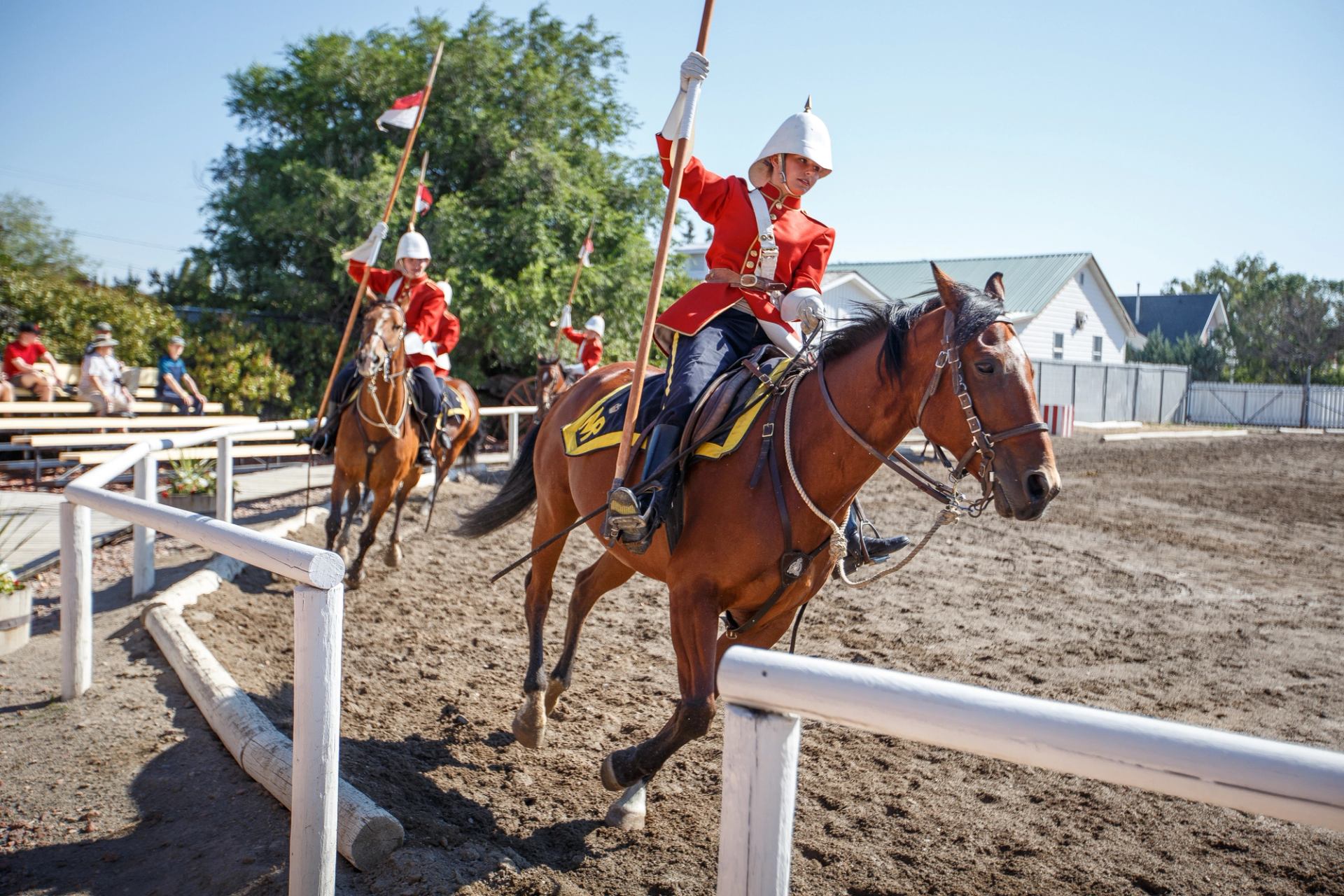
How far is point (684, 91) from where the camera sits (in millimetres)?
3785

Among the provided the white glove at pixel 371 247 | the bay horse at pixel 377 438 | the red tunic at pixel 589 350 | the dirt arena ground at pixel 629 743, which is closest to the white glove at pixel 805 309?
the dirt arena ground at pixel 629 743

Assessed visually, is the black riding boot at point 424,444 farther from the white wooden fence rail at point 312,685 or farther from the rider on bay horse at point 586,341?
the rider on bay horse at point 586,341

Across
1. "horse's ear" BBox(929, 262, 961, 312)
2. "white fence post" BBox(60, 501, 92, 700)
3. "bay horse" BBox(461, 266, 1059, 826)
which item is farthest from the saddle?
"white fence post" BBox(60, 501, 92, 700)

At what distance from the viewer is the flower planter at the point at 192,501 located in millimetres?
9086

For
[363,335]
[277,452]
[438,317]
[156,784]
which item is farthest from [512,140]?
[156,784]

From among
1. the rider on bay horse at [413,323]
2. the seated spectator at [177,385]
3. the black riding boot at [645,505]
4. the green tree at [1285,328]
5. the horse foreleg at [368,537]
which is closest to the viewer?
the black riding boot at [645,505]

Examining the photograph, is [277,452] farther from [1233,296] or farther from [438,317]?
[1233,296]

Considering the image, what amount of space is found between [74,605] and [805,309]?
3.98m

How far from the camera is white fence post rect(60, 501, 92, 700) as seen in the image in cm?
464

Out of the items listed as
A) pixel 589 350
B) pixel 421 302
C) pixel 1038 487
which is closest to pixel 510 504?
pixel 1038 487

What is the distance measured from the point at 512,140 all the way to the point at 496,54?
7.51ft

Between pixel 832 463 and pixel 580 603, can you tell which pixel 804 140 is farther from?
pixel 580 603

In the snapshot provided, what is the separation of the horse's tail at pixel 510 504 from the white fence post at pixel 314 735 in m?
3.21

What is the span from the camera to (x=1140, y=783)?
1.31m
